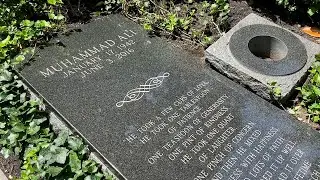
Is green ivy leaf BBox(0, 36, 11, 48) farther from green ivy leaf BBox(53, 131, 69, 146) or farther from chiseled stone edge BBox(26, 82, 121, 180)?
green ivy leaf BBox(53, 131, 69, 146)

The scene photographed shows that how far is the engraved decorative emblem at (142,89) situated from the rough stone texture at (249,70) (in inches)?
20.2

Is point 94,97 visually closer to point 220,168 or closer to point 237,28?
point 220,168

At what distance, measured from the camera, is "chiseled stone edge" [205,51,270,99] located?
3268 mm

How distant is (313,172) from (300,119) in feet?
2.22

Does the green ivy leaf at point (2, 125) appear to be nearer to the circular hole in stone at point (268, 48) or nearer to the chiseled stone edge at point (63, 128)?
the chiseled stone edge at point (63, 128)

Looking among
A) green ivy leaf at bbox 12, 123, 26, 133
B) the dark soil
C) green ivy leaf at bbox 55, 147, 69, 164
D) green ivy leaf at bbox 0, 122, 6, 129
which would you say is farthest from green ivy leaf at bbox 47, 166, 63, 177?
the dark soil

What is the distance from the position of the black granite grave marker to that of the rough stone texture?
0.09 metres

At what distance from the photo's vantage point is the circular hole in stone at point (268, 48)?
367cm

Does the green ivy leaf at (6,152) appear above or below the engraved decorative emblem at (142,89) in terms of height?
below

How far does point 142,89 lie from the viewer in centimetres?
324

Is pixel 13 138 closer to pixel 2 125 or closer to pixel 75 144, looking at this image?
pixel 2 125

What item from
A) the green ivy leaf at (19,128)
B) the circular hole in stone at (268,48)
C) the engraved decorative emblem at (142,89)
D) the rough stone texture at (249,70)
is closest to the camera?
the green ivy leaf at (19,128)

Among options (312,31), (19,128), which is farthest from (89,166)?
(312,31)

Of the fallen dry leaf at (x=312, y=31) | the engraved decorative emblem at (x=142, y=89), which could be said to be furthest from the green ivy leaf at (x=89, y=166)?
the fallen dry leaf at (x=312, y=31)
